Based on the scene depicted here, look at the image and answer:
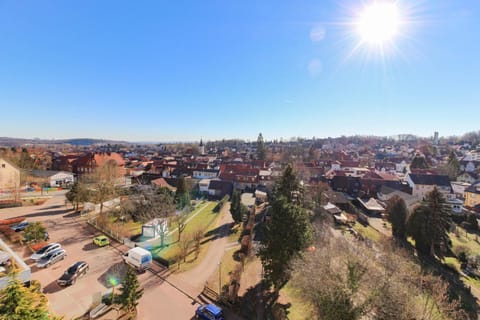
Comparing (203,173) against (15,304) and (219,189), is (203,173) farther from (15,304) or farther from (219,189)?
(15,304)

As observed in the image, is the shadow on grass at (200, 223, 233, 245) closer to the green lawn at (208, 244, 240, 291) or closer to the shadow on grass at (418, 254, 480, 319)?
the green lawn at (208, 244, 240, 291)

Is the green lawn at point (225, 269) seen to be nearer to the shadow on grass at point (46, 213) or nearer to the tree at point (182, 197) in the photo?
the tree at point (182, 197)

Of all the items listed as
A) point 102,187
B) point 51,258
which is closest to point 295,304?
point 51,258

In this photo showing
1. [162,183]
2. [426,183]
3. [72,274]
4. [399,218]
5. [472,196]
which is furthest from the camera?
[426,183]

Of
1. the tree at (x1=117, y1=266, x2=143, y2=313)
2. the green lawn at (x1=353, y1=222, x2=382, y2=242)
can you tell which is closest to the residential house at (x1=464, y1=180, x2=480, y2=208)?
the green lawn at (x1=353, y1=222, x2=382, y2=242)

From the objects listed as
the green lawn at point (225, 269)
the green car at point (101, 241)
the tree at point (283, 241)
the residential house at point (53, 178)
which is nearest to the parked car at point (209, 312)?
the green lawn at point (225, 269)

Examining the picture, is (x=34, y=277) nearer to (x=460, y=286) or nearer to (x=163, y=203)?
(x=163, y=203)
